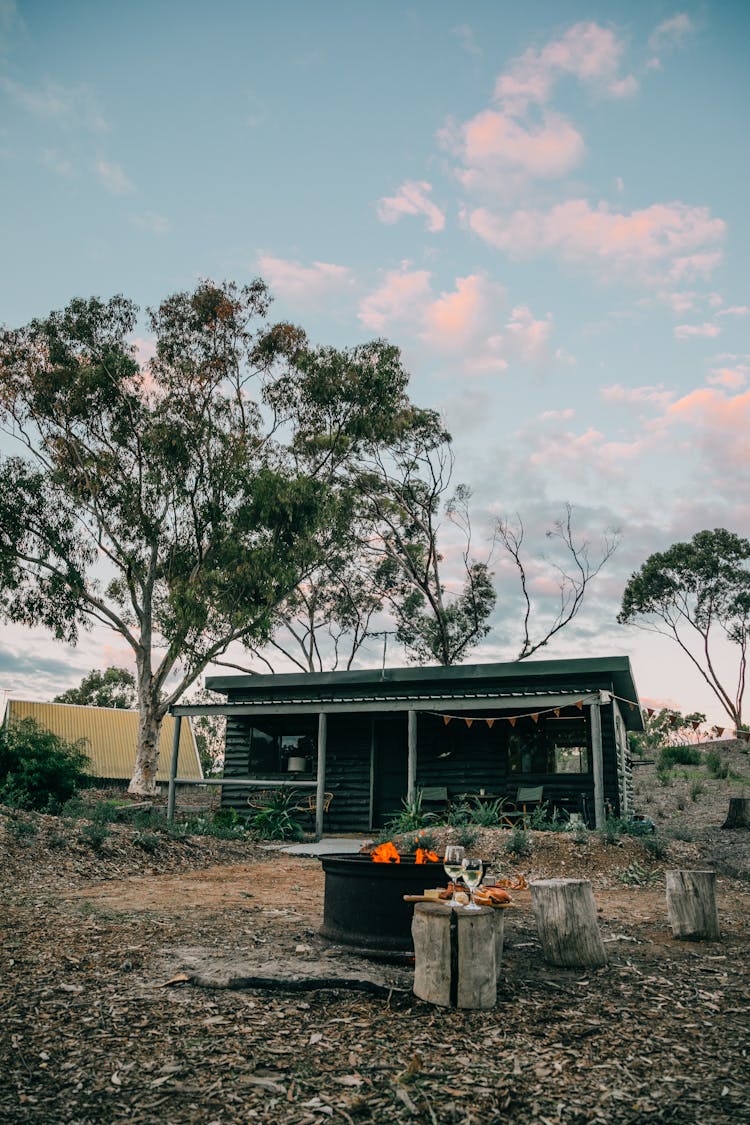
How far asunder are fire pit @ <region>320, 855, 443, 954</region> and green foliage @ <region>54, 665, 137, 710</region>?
47.5m

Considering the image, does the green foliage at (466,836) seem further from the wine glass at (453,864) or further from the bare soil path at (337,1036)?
the wine glass at (453,864)

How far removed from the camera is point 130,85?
13.4 meters

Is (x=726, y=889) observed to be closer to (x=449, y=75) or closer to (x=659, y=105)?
(x=659, y=105)

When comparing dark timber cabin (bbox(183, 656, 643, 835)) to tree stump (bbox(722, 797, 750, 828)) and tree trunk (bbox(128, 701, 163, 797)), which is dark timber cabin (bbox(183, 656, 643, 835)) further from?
tree trunk (bbox(128, 701, 163, 797))

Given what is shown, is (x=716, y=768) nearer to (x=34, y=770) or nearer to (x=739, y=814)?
(x=739, y=814)

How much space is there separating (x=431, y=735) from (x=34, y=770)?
822 centimetres

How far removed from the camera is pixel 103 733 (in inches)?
1300

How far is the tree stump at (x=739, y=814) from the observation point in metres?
16.7

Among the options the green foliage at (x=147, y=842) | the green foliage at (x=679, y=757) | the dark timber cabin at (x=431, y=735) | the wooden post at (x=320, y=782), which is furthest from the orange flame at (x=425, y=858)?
the green foliage at (x=679, y=757)

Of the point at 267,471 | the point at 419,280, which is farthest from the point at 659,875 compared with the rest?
the point at 267,471

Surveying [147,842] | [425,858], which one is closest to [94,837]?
[147,842]

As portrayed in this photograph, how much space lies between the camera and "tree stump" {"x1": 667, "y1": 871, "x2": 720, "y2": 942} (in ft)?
21.2

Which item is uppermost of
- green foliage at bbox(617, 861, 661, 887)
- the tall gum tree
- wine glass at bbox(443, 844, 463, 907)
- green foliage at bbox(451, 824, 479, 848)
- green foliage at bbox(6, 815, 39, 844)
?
the tall gum tree

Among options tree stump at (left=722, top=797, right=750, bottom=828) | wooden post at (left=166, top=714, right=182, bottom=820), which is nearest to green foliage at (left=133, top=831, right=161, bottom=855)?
wooden post at (left=166, top=714, right=182, bottom=820)
